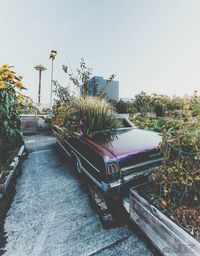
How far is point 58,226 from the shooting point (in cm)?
226

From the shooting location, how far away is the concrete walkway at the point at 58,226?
189cm

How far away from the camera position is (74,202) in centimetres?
281

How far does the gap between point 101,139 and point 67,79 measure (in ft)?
17.0

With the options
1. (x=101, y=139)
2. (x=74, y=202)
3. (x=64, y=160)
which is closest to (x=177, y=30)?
(x=101, y=139)

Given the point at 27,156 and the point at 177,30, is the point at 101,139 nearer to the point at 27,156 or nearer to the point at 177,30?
the point at 27,156

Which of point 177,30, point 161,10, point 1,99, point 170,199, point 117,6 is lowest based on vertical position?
point 170,199

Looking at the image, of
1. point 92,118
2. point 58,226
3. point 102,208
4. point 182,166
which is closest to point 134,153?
point 182,166

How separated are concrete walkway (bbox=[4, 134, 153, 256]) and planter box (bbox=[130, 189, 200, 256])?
0.32 metres

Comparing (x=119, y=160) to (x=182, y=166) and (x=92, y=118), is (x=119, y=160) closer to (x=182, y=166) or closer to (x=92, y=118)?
(x=182, y=166)

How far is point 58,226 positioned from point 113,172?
104 cm

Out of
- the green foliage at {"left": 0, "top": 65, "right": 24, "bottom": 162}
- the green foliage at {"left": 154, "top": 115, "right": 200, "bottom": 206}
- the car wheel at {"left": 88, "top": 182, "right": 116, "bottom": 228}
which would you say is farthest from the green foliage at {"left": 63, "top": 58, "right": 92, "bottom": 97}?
the green foliage at {"left": 154, "top": 115, "right": 200, "bottom": 206}

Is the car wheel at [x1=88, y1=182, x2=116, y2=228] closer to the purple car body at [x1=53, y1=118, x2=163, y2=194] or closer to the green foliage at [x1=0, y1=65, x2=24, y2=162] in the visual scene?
the purple car body at [x1=53, y1=118, x2=163, y2=194]

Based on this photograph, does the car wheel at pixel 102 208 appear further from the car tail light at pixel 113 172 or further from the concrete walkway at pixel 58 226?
the car tail light at pixel 113 172

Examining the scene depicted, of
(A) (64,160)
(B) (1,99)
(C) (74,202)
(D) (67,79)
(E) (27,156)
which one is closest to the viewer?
(C) (74,202)
